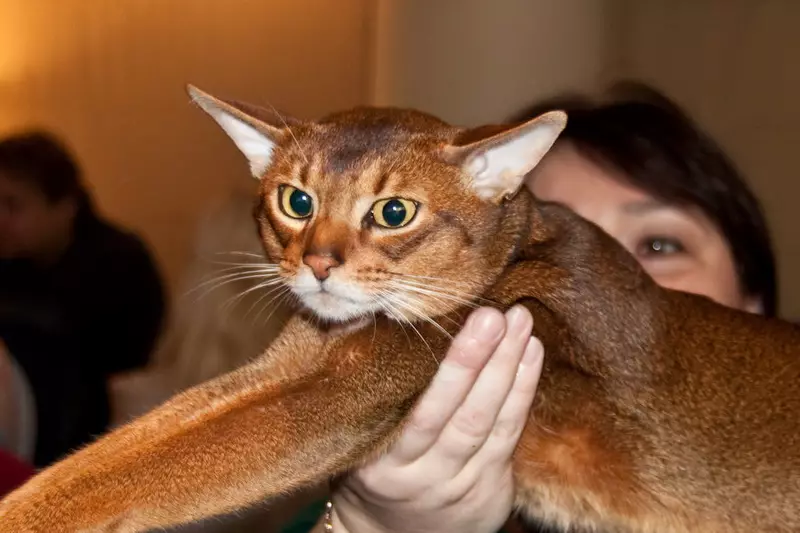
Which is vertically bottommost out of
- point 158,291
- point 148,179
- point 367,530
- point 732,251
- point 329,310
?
point 158,291

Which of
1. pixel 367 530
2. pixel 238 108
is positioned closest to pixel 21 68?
pixel 238 108

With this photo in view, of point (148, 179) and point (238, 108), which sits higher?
point (238, 108)

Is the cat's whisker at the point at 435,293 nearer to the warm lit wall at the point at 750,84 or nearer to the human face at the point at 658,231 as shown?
the human face at the point at 658,231

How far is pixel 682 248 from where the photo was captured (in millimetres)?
1749

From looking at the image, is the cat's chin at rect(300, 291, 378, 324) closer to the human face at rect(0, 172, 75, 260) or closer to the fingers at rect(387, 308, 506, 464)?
the fingers at rect(387, 308, 506, 464)

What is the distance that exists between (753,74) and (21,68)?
115 inches

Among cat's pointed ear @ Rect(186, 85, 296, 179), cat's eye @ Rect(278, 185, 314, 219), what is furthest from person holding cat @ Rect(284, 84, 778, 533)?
cat's pointed ear @ Rect(186, 85, 296, 179)

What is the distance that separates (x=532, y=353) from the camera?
3.78ft

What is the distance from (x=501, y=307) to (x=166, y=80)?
9.25ft

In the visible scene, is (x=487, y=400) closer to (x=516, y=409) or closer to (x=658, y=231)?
(x=516, y=409)

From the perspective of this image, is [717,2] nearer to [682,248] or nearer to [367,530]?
[682,248]

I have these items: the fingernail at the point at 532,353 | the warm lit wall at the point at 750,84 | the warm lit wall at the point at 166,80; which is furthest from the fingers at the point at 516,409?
the warm lit wall at the point at 166,80

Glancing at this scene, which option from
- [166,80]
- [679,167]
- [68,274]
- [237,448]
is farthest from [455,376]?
[166,80]

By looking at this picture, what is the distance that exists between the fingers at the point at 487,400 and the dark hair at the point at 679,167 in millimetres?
766
